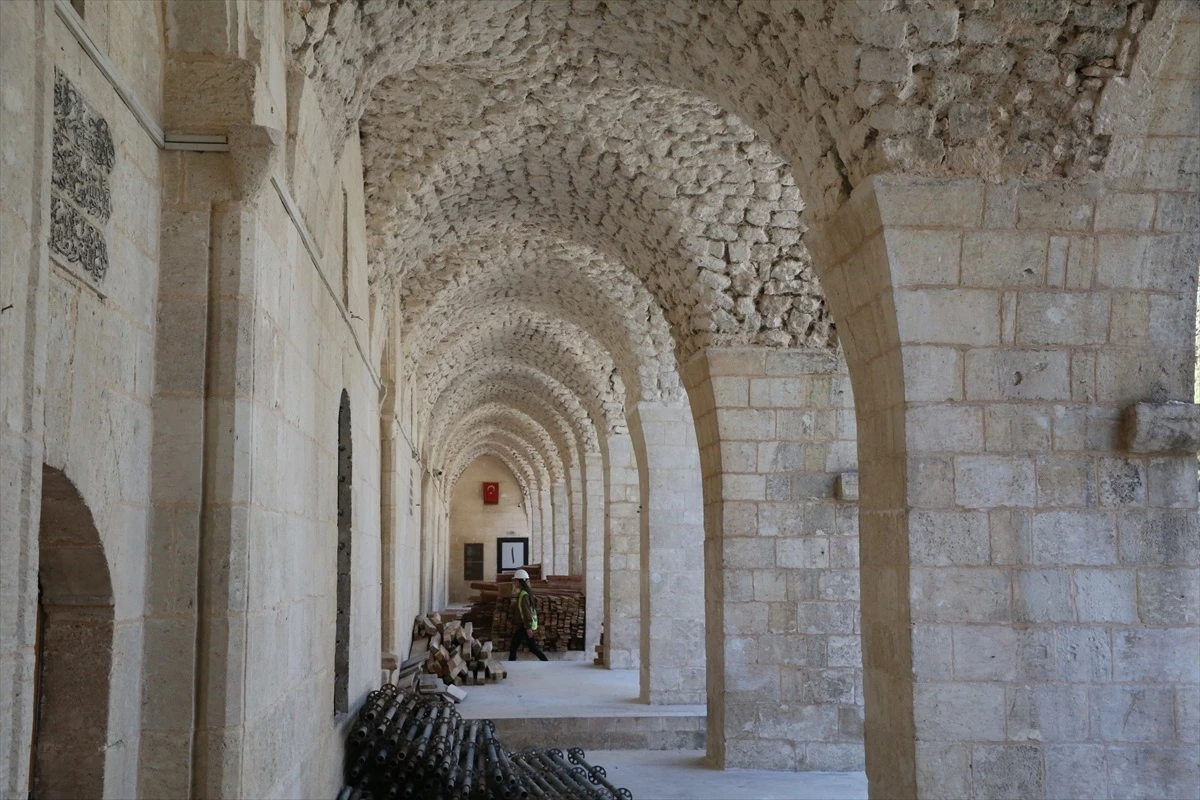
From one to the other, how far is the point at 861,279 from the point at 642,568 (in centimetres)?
721

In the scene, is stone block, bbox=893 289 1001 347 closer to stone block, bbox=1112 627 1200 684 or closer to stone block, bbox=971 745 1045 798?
stone block, bbox=1112 627 1200 684

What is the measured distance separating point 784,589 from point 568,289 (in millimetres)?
5505

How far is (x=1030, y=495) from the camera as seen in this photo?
471cm

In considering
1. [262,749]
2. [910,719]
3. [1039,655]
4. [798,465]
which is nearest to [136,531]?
[262,749]

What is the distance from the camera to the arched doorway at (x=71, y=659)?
9.84 ft

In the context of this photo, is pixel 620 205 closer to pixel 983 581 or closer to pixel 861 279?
pixel 861 279

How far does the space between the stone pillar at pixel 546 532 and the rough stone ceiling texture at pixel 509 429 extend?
232 cm

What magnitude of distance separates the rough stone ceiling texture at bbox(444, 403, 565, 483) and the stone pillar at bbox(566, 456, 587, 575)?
183 cm

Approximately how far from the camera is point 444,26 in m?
6.16

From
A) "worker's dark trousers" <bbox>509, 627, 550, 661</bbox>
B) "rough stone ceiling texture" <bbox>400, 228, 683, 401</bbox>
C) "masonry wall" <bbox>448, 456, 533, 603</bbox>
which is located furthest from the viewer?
"masonry wall" <bbox>448, 456, 533, 603</bbox>

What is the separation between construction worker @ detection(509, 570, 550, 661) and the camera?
51.6 feet

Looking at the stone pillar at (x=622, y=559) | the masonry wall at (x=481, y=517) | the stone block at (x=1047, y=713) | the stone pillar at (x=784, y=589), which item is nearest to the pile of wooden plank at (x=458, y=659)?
the stone pillar at (x=622, y=559)

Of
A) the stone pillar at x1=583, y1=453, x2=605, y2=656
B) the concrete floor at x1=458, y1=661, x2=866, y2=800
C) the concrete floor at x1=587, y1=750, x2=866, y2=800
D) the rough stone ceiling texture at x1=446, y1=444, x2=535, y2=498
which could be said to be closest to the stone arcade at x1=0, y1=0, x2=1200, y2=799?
the concrete floor at x1=587, y1=750, x2=866, y2=800

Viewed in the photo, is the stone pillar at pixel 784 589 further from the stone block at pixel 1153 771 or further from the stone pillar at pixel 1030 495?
the stone block at pixel 1153 771
